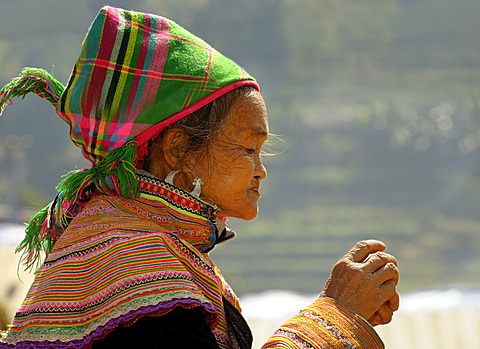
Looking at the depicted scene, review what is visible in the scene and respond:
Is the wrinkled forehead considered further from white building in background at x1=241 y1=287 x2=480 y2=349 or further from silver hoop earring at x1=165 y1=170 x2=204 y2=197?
white building in background at x1=241 y1=287 x2=480 y2=349

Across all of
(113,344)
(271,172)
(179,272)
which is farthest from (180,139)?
(271,172)

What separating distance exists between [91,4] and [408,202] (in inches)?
223

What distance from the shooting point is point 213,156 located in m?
1.45

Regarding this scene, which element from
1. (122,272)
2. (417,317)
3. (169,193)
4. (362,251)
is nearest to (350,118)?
Answer: (417,317)

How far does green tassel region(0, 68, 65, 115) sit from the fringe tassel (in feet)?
0.59

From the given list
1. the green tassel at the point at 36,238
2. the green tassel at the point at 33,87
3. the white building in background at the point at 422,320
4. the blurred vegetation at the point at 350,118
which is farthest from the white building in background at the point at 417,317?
the blurred vegetation at the point at 350,118

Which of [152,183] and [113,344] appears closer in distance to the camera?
[113,344]

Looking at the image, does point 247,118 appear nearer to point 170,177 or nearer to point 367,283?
point 170,177

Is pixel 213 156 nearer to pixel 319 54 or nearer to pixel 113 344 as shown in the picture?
pixel 113 344

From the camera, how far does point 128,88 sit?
4.45 feet

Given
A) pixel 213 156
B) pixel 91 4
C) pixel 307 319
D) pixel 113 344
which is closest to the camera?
pixel 113 344

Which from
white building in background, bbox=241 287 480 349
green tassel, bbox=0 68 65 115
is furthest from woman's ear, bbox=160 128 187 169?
white building in background, bbox=241 287 480 349

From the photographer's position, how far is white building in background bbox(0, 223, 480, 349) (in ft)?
13.2

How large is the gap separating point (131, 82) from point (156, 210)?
0.83 ft
